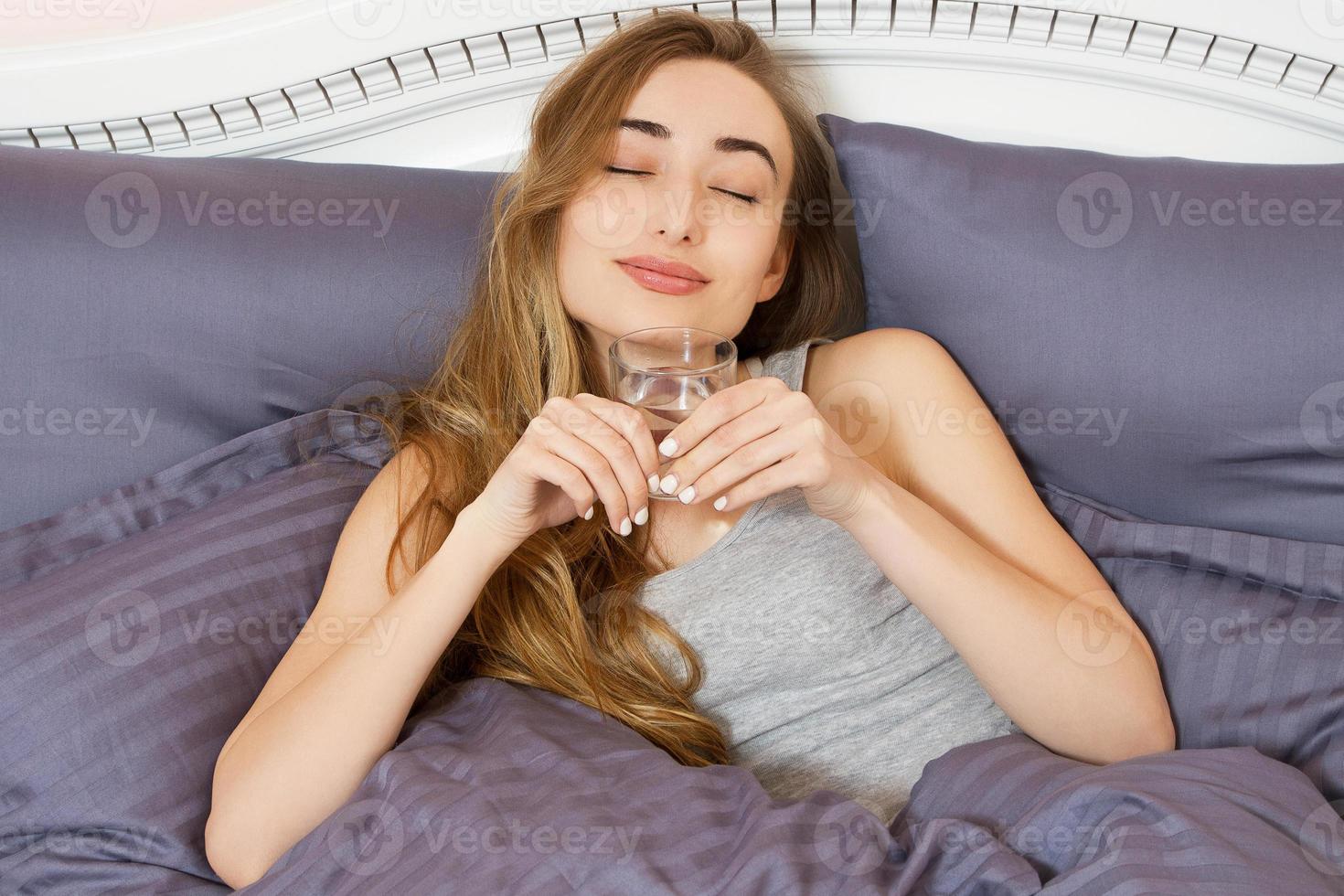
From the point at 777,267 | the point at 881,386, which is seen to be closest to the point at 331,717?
the point at 881,386

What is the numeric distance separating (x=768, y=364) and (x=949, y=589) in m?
0.48

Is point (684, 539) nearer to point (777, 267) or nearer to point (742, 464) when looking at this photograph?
point (742, 464)

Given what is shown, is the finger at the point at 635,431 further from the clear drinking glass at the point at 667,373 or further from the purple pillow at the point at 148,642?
the purple pillow at the point at 148,642

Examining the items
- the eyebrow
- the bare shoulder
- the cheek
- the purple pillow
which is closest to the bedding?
the purple pillow

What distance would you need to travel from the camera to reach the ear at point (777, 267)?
161 centimetres

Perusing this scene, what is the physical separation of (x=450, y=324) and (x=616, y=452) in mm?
575

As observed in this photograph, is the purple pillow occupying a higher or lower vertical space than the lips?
lower

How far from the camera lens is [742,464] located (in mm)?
1080

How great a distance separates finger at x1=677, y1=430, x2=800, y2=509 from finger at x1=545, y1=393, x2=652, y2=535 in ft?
0.13

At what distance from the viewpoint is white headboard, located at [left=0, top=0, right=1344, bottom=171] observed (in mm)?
1643

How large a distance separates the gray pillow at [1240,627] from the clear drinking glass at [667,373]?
0.56 m

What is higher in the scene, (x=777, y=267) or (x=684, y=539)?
(x=777, y=267)

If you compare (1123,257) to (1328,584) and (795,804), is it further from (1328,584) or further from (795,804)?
(795,804)

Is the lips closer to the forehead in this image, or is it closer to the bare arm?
the forehead
